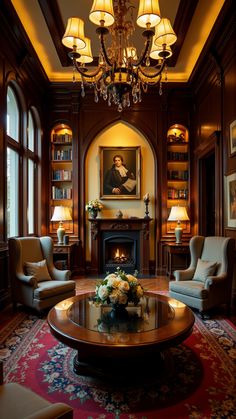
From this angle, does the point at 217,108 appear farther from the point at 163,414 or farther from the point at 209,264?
the point at 163,414

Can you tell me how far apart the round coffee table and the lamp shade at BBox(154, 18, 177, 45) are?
2.93m

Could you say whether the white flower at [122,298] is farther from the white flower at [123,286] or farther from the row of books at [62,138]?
the row of books at [62,138]

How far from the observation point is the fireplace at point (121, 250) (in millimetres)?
6375

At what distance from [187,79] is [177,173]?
2.06m

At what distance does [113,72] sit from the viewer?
3330 millimetres

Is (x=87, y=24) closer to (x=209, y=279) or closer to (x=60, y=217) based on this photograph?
(x=60, y=217)

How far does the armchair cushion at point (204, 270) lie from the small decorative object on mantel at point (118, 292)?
166 centimetres

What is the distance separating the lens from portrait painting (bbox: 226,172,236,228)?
4.18 metres

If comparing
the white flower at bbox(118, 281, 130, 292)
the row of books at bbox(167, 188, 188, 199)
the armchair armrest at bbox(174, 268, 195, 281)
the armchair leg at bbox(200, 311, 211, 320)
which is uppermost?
the row of books at bbox(167, 188, 188, 199)

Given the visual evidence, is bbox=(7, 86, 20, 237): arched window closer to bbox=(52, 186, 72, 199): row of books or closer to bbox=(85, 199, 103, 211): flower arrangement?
bbox=(52, 186, 72, 199): row of books

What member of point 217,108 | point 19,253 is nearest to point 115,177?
point 217,108

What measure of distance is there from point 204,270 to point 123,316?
1.84 meters

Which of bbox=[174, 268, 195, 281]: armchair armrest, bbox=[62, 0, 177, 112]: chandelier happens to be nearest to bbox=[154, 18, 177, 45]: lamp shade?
bbox=[62, 0, 177, 112]: chandelier

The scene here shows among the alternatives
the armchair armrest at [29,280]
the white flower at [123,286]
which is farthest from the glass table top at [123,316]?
the armchair armrest at [29,280]
